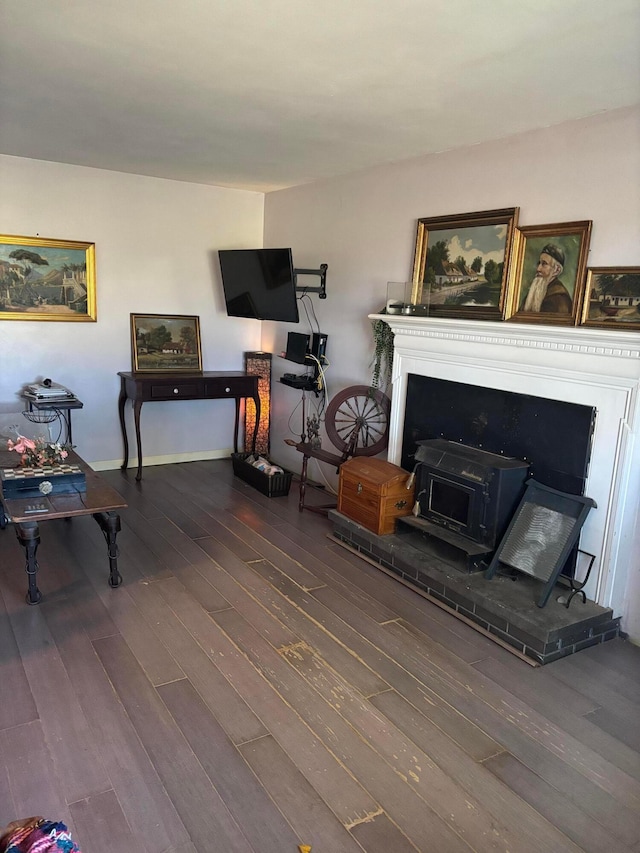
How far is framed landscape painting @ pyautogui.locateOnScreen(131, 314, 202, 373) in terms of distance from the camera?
5.41m

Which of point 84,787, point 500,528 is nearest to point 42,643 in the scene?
point 84,787

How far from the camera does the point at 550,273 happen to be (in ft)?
10.6

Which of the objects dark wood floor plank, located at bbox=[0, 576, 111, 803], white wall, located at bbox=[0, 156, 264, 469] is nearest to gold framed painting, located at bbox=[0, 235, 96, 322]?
white wall, located at bbox=[0, 156, 264, 469]

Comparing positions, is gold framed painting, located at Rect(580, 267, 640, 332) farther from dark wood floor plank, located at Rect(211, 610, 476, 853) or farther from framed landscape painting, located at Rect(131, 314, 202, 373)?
framed landscape painting, located at Rect(131, 314, 202, 373)

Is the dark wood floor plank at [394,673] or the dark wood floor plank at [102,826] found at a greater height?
the dark wood floor plank at [394,673]

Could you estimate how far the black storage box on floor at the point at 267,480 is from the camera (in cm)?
494

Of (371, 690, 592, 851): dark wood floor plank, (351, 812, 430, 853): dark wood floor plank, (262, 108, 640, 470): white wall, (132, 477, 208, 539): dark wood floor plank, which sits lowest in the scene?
(351, 812, 430, 853): dark wood floor plank

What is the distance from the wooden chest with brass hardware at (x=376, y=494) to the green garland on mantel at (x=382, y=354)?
0.68 m

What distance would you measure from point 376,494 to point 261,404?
227 centimetres

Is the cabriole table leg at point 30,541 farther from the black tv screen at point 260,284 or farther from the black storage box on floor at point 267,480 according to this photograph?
the black tv screen at point 260,284

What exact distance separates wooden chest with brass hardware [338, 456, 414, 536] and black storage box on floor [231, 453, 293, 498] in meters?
0.93

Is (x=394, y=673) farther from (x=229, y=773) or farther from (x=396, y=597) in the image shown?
(x=229, y=773)

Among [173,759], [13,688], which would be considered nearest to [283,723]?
[173,759]

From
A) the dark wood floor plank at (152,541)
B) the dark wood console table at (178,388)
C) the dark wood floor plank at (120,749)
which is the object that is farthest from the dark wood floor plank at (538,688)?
the dark wood console table at (178,388)
